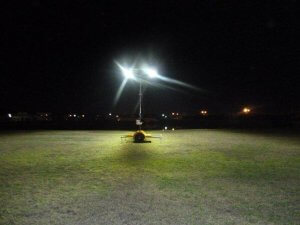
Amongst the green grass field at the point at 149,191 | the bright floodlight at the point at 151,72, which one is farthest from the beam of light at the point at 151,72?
the green grass field at the point at 149,191

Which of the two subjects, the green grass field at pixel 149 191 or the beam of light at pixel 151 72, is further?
the beam of light at pixel 151 72

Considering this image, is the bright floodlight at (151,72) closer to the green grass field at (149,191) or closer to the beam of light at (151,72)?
the beam of light at (151,72)

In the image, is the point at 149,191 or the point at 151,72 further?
the point at 151,72

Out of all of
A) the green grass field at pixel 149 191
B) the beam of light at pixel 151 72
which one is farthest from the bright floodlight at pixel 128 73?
the green grass field at pixel 149 191

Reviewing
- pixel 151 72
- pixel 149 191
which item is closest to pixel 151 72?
pixel 151 72

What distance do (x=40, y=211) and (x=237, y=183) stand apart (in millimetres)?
3910

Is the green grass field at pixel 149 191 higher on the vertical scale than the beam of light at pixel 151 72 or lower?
lower

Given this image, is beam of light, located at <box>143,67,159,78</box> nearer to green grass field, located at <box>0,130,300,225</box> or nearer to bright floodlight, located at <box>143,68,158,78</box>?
bright floodlight, located at <box>143,68,158,78</box>

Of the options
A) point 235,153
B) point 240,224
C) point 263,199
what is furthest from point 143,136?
point 240,224

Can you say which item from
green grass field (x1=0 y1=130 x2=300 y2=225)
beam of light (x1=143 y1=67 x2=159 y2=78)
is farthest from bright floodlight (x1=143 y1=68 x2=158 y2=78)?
green grass field (x1=0 y1=130 x2=300 y2=225)

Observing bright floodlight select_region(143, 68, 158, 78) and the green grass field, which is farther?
bright floodlight select_region(143, 68, 158, 78)

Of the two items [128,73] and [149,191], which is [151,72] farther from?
[149,191]

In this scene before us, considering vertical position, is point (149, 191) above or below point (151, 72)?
below

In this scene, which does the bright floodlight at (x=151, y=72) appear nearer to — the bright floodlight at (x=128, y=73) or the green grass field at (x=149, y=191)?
the bright floodlight at (x=128, y=73)
